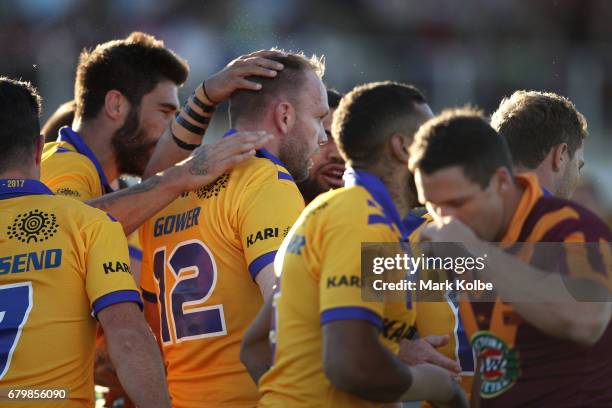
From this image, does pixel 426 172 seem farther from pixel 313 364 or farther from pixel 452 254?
pixel 313 364

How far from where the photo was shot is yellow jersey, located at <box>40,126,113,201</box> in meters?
5.38

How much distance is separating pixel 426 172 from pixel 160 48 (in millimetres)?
3230

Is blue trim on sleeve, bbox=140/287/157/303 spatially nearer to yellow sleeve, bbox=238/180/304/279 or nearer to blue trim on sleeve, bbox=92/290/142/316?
yellow sleeve, bbox=238/180/304/279

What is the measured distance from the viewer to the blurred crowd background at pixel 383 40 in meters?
15.2

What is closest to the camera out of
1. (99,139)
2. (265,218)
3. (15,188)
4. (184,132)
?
(15,188)

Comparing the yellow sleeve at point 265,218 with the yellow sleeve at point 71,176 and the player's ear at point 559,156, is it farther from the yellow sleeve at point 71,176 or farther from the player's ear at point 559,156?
the yellow sleeve at point 71,176

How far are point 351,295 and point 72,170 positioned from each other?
264cm

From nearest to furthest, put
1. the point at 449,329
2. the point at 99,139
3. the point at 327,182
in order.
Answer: the point at 449,329
the point at 99,139
the point at 327,182

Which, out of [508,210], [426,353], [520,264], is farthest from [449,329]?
[520,264]

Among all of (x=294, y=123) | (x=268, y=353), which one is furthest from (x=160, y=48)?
(x=268, y=353)

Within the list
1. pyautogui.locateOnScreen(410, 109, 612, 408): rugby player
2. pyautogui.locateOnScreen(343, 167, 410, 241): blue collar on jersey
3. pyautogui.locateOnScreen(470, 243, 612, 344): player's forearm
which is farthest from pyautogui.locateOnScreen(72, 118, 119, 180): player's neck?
pyautogui.locateOnScreen(470, 243, 612, 344): player's forearm

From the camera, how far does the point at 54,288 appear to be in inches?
159

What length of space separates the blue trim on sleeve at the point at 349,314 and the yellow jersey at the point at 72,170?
2359 mm

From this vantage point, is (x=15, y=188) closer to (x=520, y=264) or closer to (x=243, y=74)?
(x=243, y=74)
